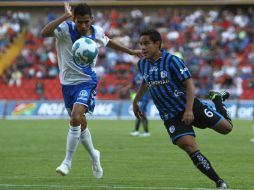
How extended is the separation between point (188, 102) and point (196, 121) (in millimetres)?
511

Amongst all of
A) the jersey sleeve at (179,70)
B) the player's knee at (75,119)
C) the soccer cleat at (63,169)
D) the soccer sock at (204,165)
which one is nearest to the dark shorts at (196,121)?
the soccer sock at (204,165)

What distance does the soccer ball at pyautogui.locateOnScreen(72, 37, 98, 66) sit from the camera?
10.2 metres

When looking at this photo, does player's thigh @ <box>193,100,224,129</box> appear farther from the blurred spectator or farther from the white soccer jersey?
the blurred spectator

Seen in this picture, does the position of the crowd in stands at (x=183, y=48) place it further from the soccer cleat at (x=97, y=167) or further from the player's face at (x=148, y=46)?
the player's face at (x=148, y=46)

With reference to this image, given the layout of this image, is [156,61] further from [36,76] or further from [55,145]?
[36,76]

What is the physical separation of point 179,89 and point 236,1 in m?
33.9

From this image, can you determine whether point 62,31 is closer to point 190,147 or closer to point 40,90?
point 190,147

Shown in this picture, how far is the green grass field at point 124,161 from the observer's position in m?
10.2

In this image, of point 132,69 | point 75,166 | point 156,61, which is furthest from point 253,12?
point 156,61

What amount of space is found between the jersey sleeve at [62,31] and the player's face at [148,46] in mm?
1472

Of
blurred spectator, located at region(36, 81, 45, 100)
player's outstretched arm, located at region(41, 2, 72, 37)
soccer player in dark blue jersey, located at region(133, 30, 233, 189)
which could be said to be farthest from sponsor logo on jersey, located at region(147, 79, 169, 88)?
blurred spectator, located at region(36, 81, 45, 100)

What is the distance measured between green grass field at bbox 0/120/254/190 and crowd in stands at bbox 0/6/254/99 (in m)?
11.7

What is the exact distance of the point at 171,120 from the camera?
31.2ft

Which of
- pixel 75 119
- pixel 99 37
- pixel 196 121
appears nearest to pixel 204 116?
pixel 196 121
